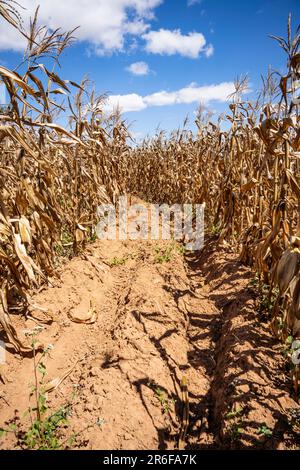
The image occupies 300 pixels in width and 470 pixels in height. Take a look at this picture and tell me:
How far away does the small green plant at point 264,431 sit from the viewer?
2.02 metres

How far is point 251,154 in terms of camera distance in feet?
17.0

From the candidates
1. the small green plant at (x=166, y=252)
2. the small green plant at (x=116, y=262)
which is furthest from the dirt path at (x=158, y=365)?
the small green plant at (x=116, y=262)

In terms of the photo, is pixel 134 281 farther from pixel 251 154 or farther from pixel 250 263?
pixel 251 154

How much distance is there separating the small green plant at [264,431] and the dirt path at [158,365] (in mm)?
14

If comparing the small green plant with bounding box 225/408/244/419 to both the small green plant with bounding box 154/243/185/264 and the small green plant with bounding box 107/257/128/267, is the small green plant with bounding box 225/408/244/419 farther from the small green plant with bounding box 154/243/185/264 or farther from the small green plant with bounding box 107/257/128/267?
the small green plant with bounding box 107/257/128/267

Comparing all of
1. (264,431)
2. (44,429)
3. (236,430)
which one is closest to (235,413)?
(236,430)

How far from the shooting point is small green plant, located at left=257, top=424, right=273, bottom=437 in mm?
2023

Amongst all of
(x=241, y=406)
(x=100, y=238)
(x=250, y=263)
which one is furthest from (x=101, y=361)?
(x=100, y=238)

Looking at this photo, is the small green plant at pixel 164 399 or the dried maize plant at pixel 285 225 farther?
the small green plant at pixel 164 399

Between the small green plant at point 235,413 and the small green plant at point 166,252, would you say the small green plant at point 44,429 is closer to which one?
the small green plant at point 235,413

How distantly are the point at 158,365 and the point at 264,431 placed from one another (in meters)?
1.05

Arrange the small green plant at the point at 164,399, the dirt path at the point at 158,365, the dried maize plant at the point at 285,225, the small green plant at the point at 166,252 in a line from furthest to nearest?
the small green plant at the point at 166,252, the small green plant at the point at 164,399, the dirt path at the point at 158,365, the dried maize plant at the point at 285,225

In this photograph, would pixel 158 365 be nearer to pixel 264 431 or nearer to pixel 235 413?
pixel 235 413

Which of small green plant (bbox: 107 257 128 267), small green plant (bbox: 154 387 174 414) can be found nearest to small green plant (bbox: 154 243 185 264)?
small green plant (bbox: 107 257 128 267)
